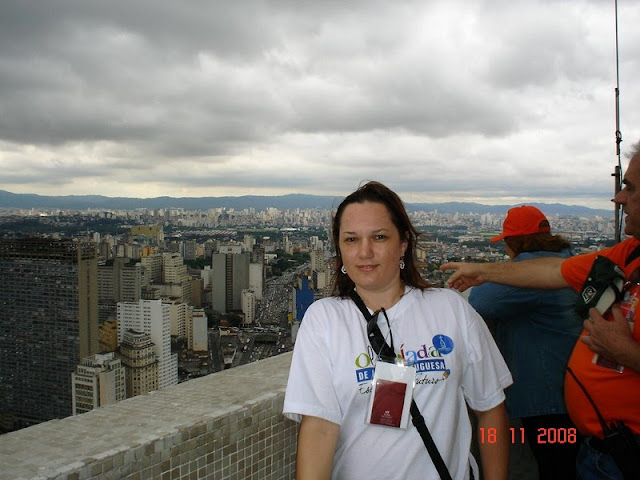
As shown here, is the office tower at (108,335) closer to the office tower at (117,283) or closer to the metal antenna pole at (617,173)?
the office tower at (117,283)

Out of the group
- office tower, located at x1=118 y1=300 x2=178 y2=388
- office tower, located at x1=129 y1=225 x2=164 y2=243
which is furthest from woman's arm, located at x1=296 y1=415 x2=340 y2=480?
office tower, located at x1=129 y1=225 x2=164 y2=243

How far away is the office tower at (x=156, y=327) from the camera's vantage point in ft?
18.2

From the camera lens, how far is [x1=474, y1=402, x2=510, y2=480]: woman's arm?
44.9 inches

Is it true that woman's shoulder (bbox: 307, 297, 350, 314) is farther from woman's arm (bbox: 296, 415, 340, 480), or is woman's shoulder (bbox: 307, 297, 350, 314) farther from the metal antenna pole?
the metal antenna pole

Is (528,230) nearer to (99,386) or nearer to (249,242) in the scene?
(99,386)

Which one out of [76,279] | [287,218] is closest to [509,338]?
[76,279]

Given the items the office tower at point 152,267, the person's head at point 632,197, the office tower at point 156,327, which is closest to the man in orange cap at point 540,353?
the person's head at point 632,197

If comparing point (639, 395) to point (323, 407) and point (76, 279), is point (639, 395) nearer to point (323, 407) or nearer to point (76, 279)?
point (323, 407)

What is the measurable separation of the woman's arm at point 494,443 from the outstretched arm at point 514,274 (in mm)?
430

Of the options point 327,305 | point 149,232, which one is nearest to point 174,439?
point 327,305

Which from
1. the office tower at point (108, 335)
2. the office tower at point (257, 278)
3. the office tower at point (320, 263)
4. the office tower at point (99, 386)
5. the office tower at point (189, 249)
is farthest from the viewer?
the office tower at point (189, 249)

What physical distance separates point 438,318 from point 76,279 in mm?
12125

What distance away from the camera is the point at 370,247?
1148mm

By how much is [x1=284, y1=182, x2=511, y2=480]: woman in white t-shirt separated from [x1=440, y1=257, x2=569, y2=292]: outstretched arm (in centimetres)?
37
